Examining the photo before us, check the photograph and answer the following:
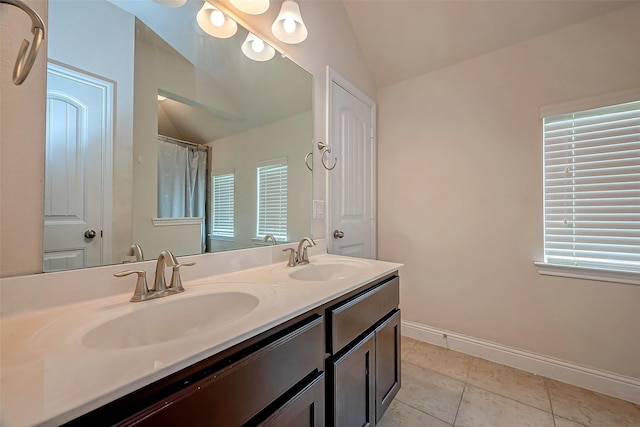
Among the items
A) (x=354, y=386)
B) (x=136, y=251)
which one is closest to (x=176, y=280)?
(x=136, y=251)

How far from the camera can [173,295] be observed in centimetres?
85

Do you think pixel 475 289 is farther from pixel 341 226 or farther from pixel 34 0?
pixel 34 0

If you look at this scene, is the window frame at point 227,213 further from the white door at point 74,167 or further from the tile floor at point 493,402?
the tile floor at point 493,402

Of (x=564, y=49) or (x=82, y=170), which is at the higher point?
(x=564, y=49)

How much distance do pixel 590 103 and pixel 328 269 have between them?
1.94 m

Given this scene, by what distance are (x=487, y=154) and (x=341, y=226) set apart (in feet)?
4.09

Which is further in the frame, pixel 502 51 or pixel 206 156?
pixel 502 51

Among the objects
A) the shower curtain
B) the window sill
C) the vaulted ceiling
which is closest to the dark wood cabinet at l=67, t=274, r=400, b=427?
the shower curtain

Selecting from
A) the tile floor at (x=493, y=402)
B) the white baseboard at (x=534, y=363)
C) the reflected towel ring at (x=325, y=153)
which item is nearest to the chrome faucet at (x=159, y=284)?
the reflected towel ring at (x=325, y=153)

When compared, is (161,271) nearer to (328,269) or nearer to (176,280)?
(176,280)

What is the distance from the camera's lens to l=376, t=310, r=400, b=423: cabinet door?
3.88ft

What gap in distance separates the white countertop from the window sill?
1.72m

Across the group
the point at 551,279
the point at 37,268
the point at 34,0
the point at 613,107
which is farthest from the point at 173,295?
the point at 613,107

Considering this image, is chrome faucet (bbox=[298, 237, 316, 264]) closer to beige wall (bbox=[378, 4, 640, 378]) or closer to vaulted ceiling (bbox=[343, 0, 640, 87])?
beige wall (bbox=[378, 4, 640, 378])
